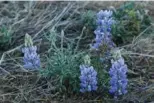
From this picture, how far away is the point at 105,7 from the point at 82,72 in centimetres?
161

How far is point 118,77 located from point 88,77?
0.16 m

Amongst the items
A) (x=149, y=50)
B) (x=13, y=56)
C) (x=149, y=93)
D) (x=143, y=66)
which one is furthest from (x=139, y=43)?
(x=13, y=56)

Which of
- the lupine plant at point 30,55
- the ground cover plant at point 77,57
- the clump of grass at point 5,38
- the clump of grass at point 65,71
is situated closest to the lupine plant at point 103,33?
the ground cover plant at point 77,57

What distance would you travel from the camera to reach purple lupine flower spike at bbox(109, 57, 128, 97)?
2.30m

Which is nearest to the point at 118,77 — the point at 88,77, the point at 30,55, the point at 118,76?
the point at 118,76

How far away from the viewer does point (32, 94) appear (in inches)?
102

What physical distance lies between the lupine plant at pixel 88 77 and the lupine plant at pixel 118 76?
0.09 meters

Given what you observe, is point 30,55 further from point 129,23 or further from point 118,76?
point 129,23

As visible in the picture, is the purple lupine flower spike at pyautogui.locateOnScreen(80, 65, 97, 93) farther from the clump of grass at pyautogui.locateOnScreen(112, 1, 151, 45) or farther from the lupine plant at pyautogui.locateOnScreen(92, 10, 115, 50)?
the clump of grass at pyautogui.locateOnScreen(112, 1, 151, 45)

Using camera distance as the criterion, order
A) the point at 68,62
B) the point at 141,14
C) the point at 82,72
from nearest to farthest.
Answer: the point at 82,72 < the point at 68,62 < the point at 141,14

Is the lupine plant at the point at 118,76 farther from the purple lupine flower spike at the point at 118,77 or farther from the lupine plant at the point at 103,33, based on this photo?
the lupine plant at the point at 103,33

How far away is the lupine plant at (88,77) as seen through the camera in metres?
2.34

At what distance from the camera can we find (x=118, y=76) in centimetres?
233

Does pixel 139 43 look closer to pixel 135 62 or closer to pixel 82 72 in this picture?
pixel 135 62
